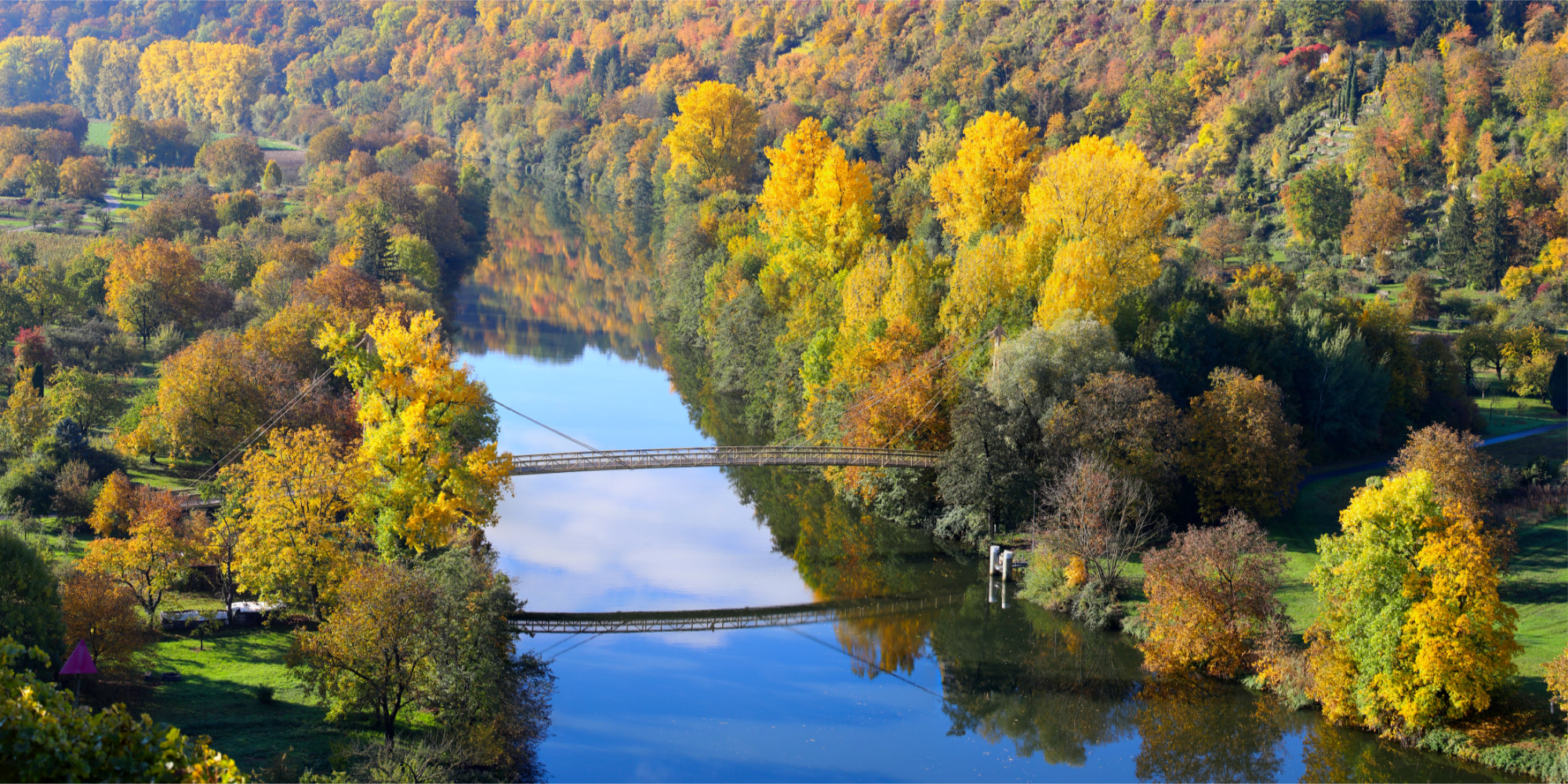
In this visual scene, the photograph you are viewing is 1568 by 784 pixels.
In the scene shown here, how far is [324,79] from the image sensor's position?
164250 millimetres

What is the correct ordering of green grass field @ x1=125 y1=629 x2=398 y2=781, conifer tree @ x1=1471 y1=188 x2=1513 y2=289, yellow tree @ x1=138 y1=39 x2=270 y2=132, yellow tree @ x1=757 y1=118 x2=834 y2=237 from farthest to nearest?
yellow tree @ x1=138 y1=39 x2=270 y2=132 → yellow tree @ x1=757 y1=118 x2=834 y2=237 → conifer tree @ x1=1471 y1=188 x2=1513 y2=289 → green grass field @ x1=125 y1=629 x2=398 y2=781

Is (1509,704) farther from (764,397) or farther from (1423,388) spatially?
(764,397)

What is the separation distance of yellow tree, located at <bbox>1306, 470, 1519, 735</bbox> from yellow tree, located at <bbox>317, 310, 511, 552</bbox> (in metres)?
20.2

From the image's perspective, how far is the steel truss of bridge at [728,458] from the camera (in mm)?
36062

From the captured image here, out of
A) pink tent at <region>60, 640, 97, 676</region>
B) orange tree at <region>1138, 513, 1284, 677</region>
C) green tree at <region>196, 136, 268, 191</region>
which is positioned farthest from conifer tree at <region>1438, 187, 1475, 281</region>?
green tree at <region>196, 136, 268, 191</region>

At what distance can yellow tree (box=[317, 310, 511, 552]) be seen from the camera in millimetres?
29891

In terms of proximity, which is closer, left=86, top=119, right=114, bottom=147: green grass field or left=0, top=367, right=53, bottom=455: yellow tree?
left=0, top=367, right=53, bottom=455: yellow tree

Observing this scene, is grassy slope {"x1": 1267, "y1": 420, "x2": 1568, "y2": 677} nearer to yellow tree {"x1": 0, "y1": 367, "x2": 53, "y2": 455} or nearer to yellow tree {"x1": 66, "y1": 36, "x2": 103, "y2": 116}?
yellow tree {"x1": 0, "y1": 367, "x2": 53, "y2": 455}

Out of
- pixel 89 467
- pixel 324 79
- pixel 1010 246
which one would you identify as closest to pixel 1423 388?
pixel 1010 246

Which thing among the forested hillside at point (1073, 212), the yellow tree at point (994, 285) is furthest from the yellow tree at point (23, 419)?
the yellow tree at point (994, 285)

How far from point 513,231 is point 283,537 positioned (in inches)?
2867

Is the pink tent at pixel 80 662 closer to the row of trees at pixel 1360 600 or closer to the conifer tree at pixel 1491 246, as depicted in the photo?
the row of trees at pixel 1360 600

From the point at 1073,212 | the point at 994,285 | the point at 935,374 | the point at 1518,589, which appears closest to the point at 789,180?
the point at 1073,212

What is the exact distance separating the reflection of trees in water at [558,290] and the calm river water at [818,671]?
18.0m
